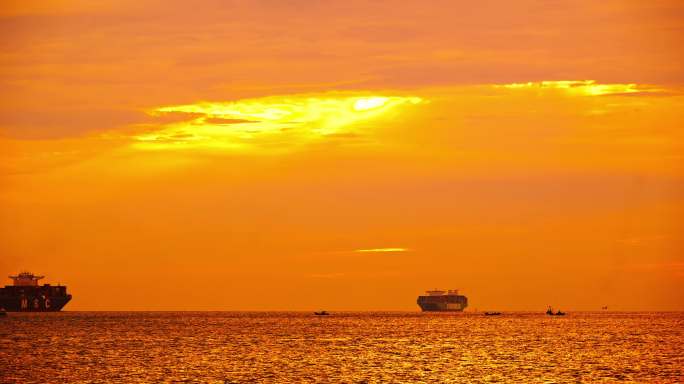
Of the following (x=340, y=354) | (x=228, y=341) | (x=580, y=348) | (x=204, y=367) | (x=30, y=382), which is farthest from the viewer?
(x=228, y=341)

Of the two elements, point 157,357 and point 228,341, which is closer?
point 157,357

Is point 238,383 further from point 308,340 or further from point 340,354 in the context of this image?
point 308,340

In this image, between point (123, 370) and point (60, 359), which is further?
point (60, 359)

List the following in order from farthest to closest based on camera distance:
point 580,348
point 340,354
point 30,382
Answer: point 580,348 → point 340,354 → point 30,382

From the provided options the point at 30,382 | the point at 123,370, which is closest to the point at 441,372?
the point at 123,370

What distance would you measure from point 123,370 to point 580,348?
73.6 m

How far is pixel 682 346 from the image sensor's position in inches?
6309

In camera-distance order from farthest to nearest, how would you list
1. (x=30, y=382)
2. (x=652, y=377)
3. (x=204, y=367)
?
1. (x=204, y=367)
2. (x=652, y=377)
3. (x=30, y=382)

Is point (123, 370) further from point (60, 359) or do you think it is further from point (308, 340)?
point (308, 340)

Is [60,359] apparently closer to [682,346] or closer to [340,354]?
[340,354]

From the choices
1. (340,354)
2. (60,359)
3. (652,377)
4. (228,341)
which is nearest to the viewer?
(652,377)

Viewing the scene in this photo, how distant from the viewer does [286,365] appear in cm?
11669

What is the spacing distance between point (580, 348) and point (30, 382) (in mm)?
86564

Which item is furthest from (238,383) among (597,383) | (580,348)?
(580,348)
